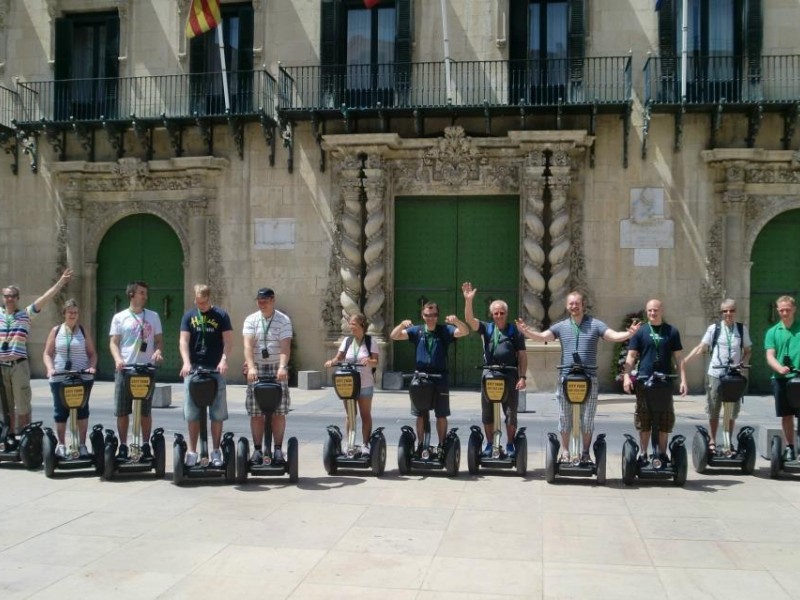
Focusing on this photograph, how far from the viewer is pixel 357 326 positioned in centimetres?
916

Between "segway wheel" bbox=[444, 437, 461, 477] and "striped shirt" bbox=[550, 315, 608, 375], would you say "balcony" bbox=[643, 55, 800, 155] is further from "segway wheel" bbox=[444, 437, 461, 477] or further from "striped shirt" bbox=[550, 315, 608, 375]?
"segway wheel" bbox=[444, 437, 461, 477]

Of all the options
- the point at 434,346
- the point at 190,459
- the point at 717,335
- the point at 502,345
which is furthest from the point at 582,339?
the point at 190,459

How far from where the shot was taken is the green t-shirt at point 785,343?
9.12 m

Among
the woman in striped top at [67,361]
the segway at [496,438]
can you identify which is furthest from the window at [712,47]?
the woman in striped top at [67,361]

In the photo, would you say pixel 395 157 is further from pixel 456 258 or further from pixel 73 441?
pixel 73 441

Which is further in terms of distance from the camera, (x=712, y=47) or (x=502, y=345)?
(x=712, y=47)

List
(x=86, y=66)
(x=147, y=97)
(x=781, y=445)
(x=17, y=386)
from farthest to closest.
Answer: (x=86, y=66), (x=147, y=97), (x=17, y=386), (x=781, y=445)

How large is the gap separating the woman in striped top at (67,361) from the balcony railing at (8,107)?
44.0 ft

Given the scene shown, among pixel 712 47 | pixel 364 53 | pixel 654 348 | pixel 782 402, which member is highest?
pixel 364 53

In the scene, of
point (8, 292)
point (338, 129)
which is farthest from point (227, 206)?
point (8, 292)

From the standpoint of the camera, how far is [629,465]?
860 centimetres

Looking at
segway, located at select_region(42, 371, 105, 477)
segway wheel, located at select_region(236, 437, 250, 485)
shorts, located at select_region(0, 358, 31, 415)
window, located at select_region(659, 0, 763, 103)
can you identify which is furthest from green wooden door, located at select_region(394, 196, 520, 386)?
segway, located at select_region(42, 371, 105, 477)

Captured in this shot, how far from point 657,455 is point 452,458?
2.14 m

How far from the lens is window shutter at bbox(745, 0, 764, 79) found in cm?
1759
